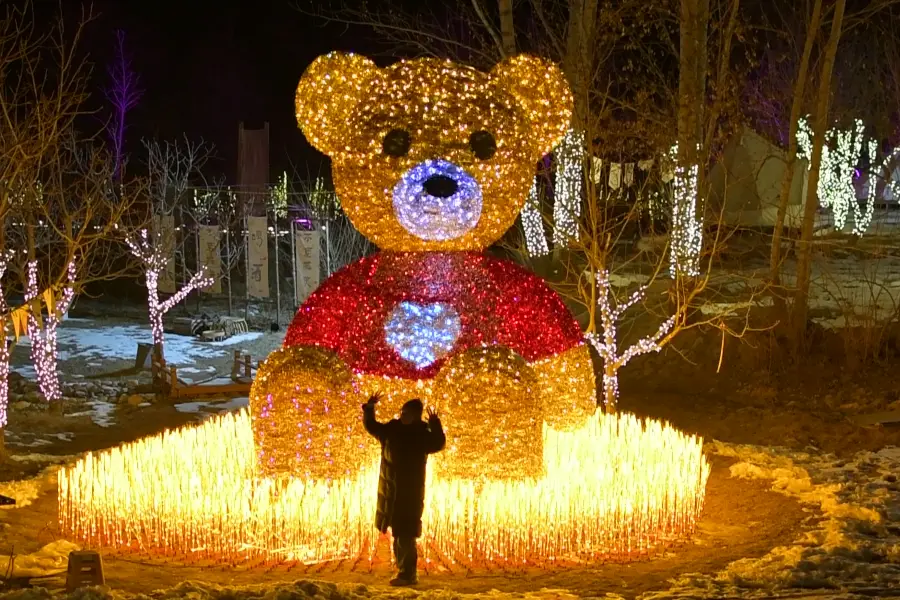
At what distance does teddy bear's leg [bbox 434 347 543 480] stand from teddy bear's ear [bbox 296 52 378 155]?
1.75 meters

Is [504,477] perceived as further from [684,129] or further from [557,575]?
[684,129]

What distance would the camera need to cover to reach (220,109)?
3111cm

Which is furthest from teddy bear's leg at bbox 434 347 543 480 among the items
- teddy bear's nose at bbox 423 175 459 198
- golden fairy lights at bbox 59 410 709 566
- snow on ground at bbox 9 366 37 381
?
snow on ground at bbox 9 366 37 381

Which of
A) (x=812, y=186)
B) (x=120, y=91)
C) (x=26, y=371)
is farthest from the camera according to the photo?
(x=120, y=91)

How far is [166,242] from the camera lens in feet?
51.0

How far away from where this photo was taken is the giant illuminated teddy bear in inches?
242

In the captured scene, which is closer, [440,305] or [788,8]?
[440,305]

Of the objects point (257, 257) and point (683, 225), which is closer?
point (683, 225)

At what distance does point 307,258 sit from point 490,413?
10.9 meters

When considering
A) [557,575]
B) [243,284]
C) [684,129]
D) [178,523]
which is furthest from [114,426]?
[243,284]

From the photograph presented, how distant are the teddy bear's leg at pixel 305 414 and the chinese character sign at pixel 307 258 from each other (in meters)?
10.3

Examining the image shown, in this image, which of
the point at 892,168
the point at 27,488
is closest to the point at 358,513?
the point at 27,488

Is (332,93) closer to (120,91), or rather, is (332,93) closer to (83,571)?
(83,571)

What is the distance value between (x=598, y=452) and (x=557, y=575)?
1.93 metres
